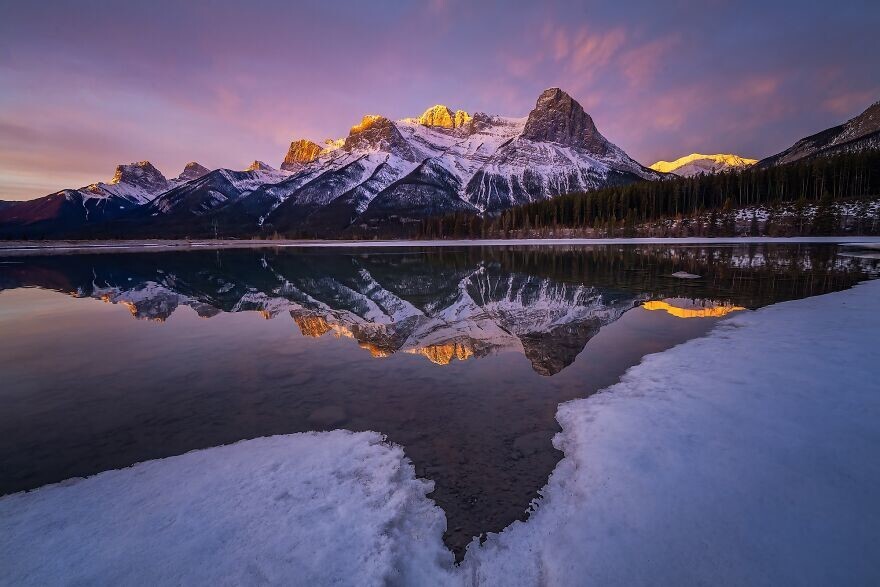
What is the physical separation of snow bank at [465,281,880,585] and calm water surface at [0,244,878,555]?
77 centimetres

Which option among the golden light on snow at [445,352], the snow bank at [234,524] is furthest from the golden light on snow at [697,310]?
the snow bank at [234,524]

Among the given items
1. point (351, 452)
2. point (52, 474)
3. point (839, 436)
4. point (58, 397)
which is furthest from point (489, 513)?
point (58, 397)

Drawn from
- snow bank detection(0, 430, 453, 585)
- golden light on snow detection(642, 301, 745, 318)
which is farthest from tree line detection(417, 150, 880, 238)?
snow bank detection(0, 430, 453, 585)

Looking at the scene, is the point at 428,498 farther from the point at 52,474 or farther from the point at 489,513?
the point at 52,474

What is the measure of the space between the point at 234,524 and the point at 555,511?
5.01 metres

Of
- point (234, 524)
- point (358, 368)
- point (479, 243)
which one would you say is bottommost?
point (234, 524)

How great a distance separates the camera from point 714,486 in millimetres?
6371

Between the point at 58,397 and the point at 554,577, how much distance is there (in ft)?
46.5

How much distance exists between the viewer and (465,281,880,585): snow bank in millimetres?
4934

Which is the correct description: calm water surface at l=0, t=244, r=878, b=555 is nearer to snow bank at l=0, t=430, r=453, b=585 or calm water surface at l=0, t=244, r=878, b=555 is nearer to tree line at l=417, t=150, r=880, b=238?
snow bank at l=0, t=430, r=453, b=585

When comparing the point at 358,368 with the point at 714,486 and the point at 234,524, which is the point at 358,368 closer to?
the point at 234,524

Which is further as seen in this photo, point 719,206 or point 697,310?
point 719,206

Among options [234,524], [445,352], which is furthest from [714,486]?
[445,352]

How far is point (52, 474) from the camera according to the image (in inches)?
302
